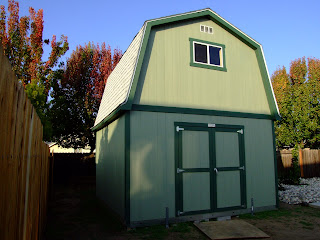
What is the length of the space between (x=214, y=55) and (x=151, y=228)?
5.14m

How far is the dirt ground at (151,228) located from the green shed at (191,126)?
1.16ft

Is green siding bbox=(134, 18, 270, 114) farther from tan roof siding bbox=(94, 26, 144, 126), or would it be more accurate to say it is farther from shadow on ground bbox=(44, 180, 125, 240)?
shadow on ground bbox=(44, 180, 125, 240)

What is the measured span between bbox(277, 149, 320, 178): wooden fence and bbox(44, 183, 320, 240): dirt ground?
7910mm

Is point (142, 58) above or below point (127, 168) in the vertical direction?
above

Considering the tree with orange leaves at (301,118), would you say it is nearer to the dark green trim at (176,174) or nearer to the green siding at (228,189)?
the green siding at (228,189)

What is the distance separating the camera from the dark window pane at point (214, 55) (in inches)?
285

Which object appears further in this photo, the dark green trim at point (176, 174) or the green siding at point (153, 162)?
the dark green trim at point (176, 174)

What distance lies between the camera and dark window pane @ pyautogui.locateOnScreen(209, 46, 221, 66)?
285 inches

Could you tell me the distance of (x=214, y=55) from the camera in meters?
7.30

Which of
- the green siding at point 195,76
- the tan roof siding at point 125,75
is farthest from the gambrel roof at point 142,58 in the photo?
the green siding at point 195,76

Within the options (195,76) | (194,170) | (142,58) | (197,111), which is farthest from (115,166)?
(195,76)

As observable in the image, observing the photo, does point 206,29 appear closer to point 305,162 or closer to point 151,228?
point 151,228

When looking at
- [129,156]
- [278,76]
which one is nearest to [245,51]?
[129,156]

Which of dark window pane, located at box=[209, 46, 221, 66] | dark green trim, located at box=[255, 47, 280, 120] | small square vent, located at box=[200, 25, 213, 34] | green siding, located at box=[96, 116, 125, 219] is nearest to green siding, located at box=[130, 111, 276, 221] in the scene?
green siding, located at box=[96, 116, 125, 219]
